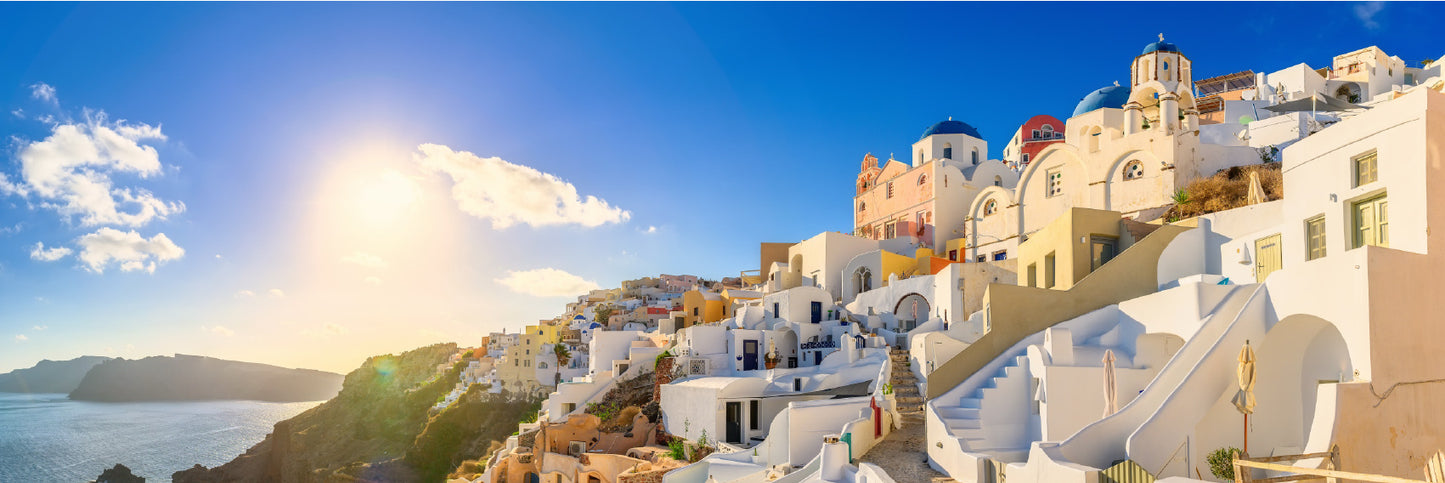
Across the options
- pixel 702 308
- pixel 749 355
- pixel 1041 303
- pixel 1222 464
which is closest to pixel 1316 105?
pixel 1041 303

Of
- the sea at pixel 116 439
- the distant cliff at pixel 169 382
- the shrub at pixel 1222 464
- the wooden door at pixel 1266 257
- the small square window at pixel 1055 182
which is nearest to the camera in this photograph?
the shrub at pixel 1222 464

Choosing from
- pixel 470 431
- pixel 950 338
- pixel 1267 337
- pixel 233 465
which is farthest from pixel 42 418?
pixel 1267 337

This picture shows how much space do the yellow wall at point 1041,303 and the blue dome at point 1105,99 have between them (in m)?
21.1

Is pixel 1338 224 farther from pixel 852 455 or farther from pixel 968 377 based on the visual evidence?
pixel 852 455

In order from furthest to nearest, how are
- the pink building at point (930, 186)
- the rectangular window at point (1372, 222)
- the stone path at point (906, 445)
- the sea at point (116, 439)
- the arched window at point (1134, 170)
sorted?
the sea at point (116, 439) < the pink building at point (930, 186) < the arched window at point (1134, 170) < the stone path at point (906, 445) < the rectangular window at point (1372, 222)

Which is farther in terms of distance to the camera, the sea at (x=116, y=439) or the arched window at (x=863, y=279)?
the sea at (x=116, y=439)

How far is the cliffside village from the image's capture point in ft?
29.9

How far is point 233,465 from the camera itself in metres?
49.9

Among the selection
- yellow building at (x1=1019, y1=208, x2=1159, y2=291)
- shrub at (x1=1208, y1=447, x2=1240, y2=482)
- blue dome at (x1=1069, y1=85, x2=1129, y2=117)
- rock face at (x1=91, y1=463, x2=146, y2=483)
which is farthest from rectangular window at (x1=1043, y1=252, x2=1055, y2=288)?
rock face at (x1=91, y1=463, x2=146, y2=483)

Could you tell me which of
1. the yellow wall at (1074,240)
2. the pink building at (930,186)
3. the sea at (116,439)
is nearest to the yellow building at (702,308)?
the pink building at (930,186)

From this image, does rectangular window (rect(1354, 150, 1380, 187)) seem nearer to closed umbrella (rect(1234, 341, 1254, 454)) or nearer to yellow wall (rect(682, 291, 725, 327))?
closed umbrella (rect(1234, 341, 1254, 454))

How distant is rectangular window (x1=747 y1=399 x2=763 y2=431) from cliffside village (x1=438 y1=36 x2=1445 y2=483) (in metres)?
0.06

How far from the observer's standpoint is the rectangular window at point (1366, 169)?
10.4 meters

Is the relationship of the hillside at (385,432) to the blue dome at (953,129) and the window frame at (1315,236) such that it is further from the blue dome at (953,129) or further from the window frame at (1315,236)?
the window frame at (1315,236)
